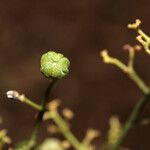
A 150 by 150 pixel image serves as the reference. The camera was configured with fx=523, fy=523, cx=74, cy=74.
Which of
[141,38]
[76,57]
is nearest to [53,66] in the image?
[141,38]

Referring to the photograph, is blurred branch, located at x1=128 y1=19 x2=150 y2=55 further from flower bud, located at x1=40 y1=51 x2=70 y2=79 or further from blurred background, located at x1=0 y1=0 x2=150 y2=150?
blurred background, located at x1=0 y1=0 x2=150 y2=150

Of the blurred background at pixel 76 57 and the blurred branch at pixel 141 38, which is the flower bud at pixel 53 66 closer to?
the blurred branch at pixel 141 38

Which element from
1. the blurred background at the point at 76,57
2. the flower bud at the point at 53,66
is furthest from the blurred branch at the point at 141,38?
the blurred background at the point at 76,57

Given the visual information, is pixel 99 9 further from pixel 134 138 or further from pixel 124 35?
pixel 134 138

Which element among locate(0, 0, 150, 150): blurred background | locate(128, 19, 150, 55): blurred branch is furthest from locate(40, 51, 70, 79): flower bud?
locate(0, 0, 150, 150): blurred background

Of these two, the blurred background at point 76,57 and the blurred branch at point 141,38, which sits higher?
the blurred background at point 76,57

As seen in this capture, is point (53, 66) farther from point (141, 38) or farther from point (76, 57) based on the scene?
point (76, 57)

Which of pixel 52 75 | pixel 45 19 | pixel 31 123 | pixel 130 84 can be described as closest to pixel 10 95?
pixel 52 75
